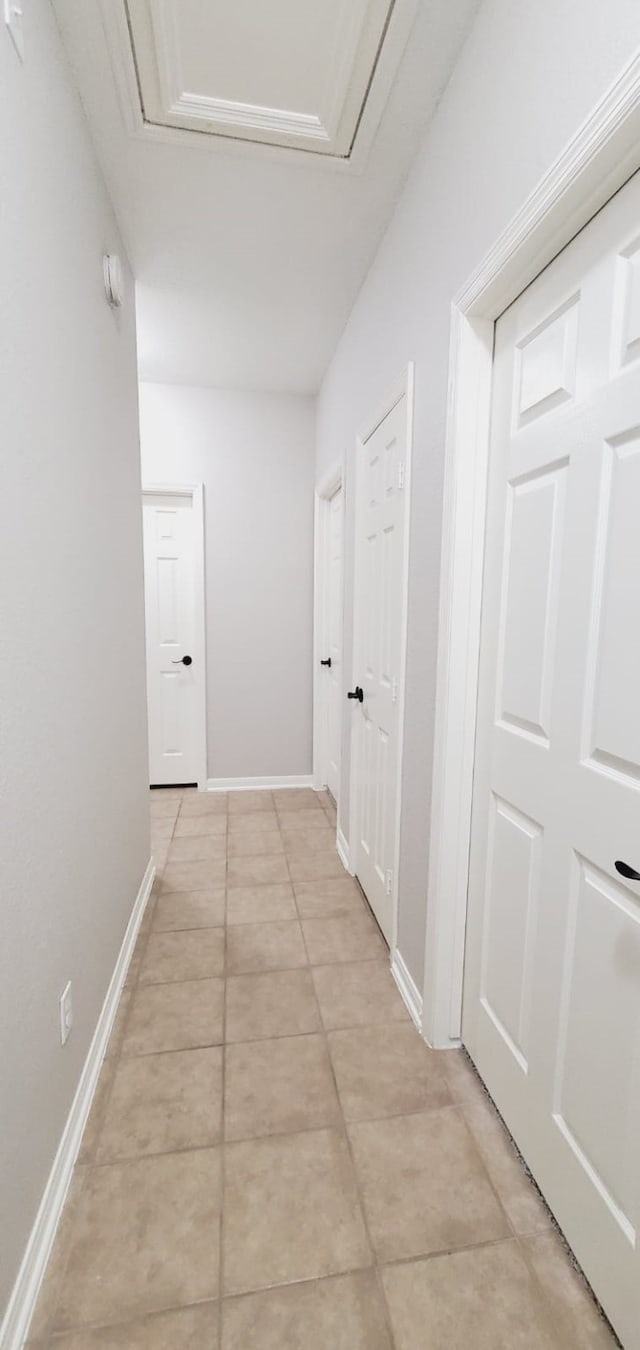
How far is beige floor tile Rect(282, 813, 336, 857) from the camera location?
2.82 meters

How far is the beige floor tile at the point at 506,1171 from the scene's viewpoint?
1128 millimetres

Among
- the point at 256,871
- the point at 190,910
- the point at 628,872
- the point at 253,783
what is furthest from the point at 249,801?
the point at 628,872

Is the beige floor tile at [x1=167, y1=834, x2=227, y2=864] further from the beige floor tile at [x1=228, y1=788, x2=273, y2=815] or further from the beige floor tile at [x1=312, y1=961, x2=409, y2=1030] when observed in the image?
the beige floor tile at [x1=312, y1=961, x2=409, y2=1030]

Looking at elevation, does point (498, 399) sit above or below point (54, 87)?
below

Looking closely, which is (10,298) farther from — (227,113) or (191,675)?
(191,675)

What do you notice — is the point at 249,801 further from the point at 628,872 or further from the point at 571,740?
the point at 628,872

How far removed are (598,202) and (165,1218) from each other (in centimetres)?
209

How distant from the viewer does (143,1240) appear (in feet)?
3.55

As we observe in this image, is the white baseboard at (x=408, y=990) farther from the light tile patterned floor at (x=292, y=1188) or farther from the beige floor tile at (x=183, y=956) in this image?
the beige floor tile at (x=183, y=956)

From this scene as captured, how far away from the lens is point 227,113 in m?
1.47

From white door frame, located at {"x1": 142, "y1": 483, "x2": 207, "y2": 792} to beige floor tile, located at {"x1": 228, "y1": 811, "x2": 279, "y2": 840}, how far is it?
1.79ft

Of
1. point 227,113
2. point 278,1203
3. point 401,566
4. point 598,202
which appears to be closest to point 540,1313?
point 278,1203

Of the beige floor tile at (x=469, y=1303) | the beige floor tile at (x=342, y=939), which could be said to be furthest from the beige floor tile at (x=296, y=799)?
the beige floor tile at (x=469, y=1303)

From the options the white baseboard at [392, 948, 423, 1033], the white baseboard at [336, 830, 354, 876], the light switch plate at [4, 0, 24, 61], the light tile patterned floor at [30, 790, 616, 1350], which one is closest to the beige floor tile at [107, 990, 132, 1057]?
the light tile patterned floor at [30, 790, 616, 1350]
